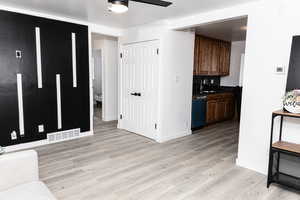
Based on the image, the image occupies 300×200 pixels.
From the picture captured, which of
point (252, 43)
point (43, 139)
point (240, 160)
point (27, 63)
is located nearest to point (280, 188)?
point (240, 160)

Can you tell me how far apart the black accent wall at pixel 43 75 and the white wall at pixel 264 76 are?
305cm

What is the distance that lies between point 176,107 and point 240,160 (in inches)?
65.4

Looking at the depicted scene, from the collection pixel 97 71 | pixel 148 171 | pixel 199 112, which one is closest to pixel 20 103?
pixel 148 171

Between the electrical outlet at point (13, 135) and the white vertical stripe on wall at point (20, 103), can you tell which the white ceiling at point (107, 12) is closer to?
the white vertical stripe on wall at point (20, 103)

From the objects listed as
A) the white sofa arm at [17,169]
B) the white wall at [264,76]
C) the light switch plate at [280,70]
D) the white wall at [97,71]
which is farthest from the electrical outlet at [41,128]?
the light switch plate at [280,70]

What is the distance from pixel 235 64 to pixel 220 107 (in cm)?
171

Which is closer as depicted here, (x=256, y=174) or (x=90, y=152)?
(x=256, y=174)

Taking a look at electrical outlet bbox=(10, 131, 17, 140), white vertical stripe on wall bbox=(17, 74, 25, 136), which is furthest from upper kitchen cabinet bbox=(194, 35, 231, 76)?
electrical outlet bbox=(10, 131, 17, 140)

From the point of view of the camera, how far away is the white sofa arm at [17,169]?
166 cm

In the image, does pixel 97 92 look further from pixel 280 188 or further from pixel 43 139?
pixel 280 188

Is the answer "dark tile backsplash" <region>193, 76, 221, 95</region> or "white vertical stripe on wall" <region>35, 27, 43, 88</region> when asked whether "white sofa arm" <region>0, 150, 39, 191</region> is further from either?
"dark tile backsplash" <region>193, 76, 221, 95</region>

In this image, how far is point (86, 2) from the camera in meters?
2.97

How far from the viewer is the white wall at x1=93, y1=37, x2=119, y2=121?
5.68 m

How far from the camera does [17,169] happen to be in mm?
1714
